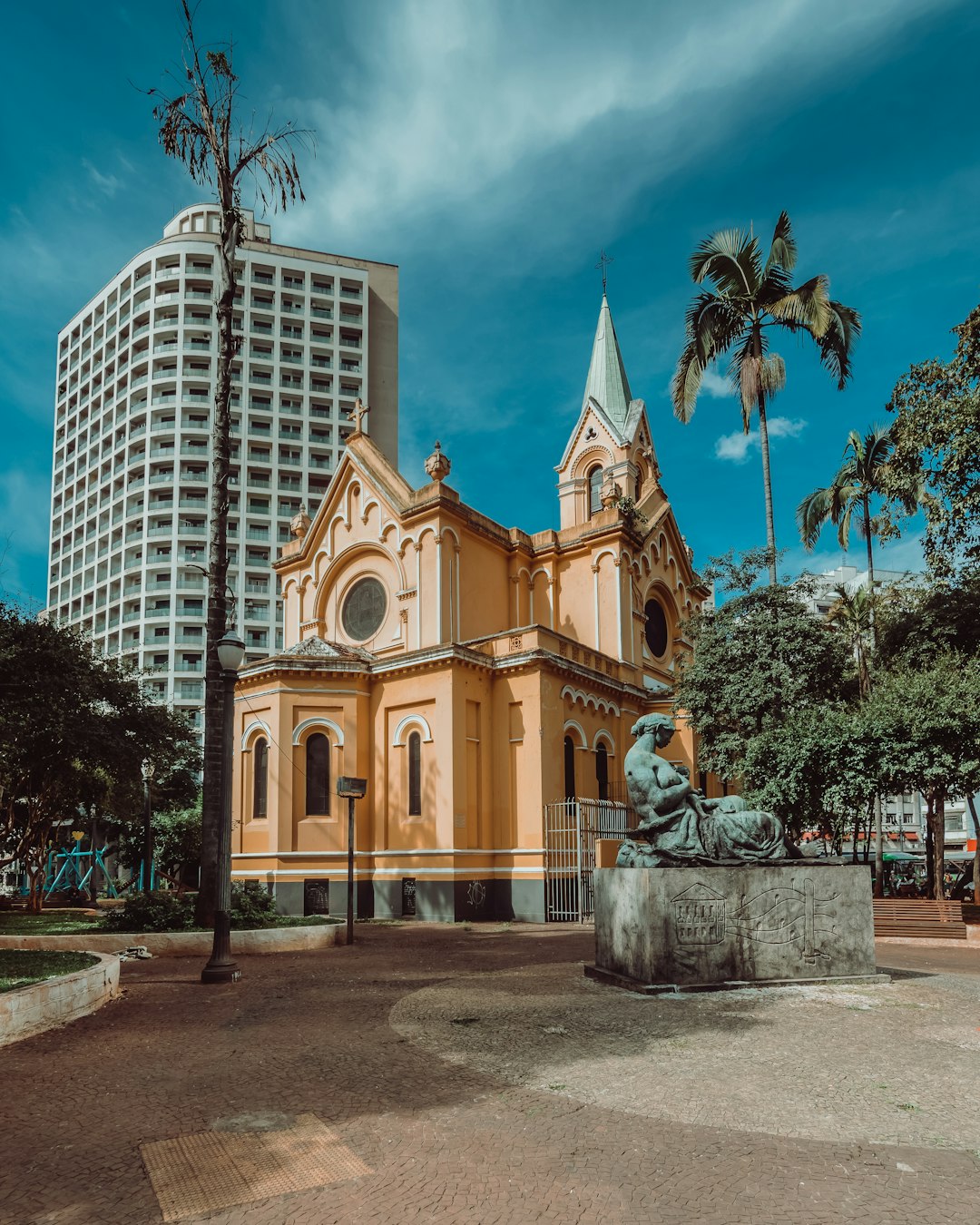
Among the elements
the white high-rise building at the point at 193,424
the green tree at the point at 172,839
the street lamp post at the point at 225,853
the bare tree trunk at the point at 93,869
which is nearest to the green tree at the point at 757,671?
the street lamp post at the point at 225,853

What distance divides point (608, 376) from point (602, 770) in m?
18.1

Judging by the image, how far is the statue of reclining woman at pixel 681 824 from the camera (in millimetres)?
10453

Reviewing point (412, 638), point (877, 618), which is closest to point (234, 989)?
point (412, 638)

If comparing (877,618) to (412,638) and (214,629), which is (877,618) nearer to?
(412,638)

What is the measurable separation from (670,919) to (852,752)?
1038 cm

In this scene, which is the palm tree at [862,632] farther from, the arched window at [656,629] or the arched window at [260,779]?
the arched window at [260,779]

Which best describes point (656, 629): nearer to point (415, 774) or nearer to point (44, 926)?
point (415, 774)

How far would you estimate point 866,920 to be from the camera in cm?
1077

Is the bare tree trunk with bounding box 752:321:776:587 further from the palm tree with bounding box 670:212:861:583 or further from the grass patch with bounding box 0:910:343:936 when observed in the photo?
the grass patch with bounding box 0:910:343:936

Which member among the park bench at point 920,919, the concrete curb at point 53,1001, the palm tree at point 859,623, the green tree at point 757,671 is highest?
the palm tree at point 859,623

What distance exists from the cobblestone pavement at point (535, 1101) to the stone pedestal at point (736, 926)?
0.40 meters

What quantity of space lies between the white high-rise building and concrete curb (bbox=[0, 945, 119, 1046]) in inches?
2357

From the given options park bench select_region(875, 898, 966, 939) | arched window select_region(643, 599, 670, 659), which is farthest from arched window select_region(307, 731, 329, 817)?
park bench select_region(875, 898, 966, 939)

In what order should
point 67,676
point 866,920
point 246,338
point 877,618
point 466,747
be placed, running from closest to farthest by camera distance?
point 866,920
point 67,676
point 466,747
point 877,618
point 246,338
